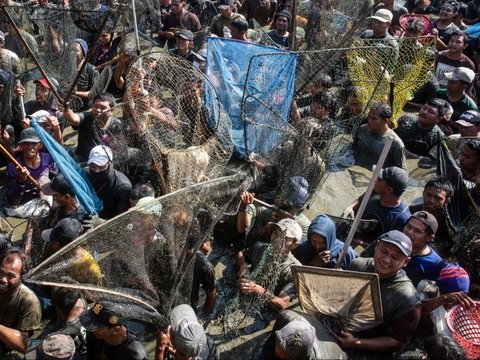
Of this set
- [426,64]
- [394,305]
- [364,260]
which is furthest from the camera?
[426,64]

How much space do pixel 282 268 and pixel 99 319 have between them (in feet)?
5.81

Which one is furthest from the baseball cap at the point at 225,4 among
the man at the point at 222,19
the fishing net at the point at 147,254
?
the fishing net at the point at 147,254

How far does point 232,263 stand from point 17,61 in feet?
16.1

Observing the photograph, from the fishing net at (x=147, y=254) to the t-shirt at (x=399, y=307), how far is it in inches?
59.8

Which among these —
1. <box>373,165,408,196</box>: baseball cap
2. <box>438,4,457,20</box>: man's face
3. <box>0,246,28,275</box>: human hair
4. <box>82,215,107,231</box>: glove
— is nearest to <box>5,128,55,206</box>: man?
<box>82,215,107,231</box>: glove

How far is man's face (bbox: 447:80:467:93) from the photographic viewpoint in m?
7.81

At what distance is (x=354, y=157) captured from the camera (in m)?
7.54

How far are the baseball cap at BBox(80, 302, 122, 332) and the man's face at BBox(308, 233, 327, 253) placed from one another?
197cm

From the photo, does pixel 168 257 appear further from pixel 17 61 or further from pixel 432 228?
pixel 17 61

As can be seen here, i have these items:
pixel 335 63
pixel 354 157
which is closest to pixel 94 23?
pixel 335 63

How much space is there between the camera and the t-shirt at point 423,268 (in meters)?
4.92

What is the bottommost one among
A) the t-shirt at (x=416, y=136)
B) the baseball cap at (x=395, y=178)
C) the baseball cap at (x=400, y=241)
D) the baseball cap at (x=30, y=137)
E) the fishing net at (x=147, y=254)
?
the t-shirt at (x=416, y=136)

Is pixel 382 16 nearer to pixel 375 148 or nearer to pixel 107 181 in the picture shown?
pixel 375 148

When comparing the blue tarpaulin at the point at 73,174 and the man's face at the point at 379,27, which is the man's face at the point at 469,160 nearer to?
the man's face at the point at 379,27
